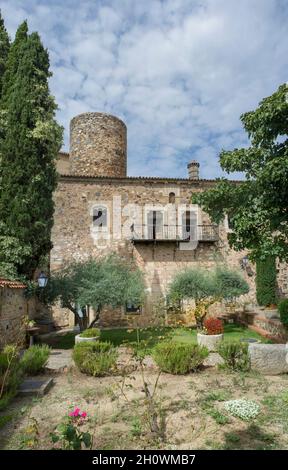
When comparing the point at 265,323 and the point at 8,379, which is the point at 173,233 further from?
the point at 8,379

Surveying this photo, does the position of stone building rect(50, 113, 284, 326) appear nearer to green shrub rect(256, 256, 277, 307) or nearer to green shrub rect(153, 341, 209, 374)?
green shrub rect(256, 256, 277, 307)

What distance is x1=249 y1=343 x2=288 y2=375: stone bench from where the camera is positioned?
7766 millimetres

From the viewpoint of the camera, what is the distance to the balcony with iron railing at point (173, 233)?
59.0 feet

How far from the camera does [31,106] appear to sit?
1191cm

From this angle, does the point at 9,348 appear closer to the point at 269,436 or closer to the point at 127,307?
the point at 269,436

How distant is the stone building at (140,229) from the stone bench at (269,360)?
9.94 meters

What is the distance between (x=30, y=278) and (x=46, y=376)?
468 cm

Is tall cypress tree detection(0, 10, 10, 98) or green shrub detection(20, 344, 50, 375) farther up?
tall cypress tree detection(0, 10, 10, 98)

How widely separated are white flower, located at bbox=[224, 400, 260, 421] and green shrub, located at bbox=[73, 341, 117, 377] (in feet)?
10.5

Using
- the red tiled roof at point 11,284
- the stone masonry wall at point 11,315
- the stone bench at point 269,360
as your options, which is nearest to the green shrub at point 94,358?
the stone masonry wall at point 11,315

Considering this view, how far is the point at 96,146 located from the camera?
70.0ft

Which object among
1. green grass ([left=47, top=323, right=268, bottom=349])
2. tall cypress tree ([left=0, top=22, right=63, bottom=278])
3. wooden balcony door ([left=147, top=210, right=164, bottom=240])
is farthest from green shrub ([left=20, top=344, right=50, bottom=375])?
wooden balcony door ([left=147, top=210, right=164, bottom=240])

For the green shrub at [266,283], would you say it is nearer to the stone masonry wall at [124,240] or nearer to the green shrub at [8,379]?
the stone masonry wall at [124,240]

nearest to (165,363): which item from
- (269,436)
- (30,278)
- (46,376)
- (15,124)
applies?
(46,376)
